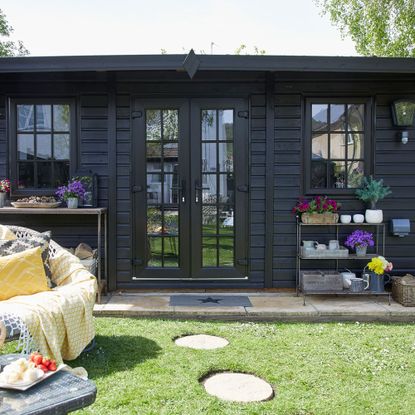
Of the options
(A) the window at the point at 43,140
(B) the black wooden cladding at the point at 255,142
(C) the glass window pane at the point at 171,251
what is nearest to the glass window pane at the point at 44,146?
(A) the window at the point at 43,140

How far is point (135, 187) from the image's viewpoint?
5297 mm

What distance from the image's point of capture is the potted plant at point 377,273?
4793 millimetres

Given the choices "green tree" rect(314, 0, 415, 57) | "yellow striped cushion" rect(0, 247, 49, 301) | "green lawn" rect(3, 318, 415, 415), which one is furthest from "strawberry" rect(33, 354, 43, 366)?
"green tree" rect(314, 0, 415, 57)

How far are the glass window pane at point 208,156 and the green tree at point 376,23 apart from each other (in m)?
8.11

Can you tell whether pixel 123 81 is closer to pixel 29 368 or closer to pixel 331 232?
pixel 331 232

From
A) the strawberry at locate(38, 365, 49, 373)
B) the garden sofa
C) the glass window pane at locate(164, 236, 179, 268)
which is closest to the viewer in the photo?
the strawberry at locate(38, 365, 49, 373)

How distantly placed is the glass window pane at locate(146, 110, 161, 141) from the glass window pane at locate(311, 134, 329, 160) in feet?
5.25

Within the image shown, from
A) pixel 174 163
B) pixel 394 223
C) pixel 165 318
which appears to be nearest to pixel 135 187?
pixel 174 163

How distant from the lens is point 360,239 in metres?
4.99

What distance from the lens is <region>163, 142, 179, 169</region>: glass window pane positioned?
5309mm

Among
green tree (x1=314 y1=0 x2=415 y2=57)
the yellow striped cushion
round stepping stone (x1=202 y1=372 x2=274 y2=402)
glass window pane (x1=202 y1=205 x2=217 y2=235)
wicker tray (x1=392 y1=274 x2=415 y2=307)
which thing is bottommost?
round stepping stone (x1=202 y1=372 x2=274 y2=402)

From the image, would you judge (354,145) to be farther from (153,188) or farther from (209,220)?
(153,188)

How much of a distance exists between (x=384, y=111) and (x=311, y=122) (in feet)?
2.51

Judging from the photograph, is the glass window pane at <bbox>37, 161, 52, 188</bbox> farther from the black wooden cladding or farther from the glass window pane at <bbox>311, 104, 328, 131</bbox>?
the glass window pane at <bbox>311, 104, 328, 131</bbox>
